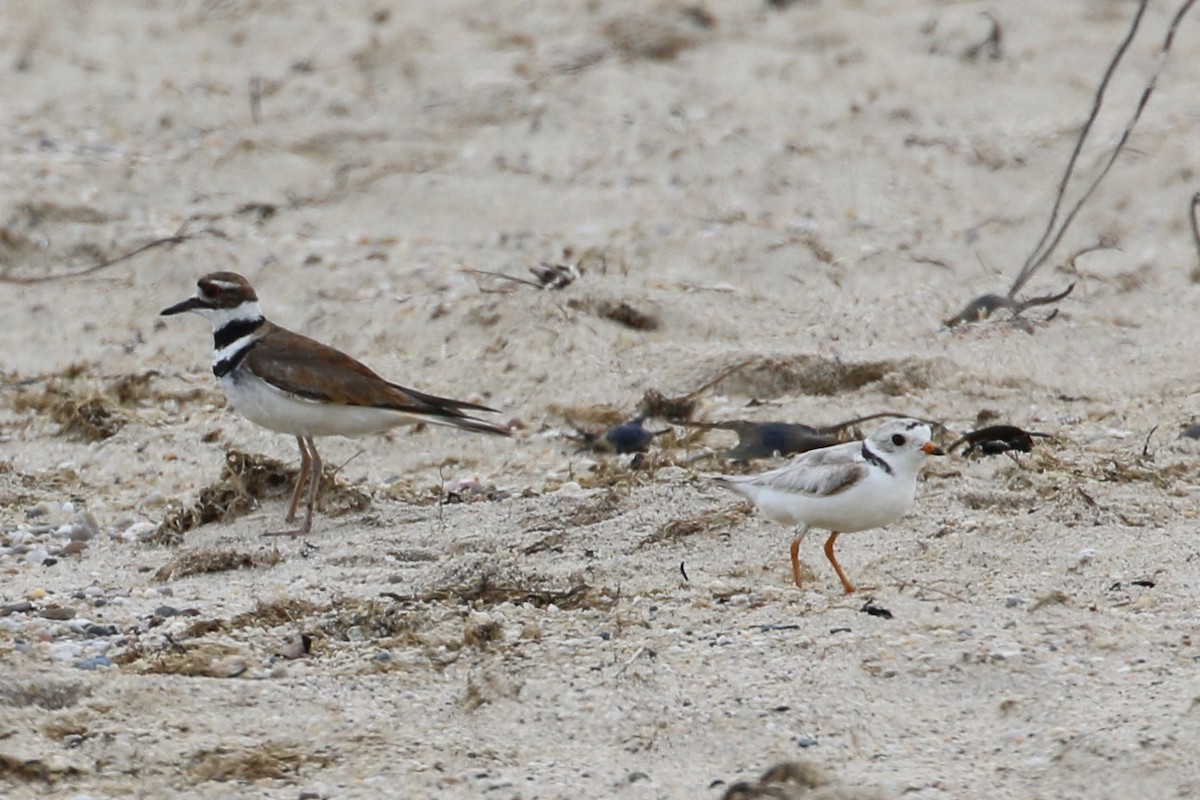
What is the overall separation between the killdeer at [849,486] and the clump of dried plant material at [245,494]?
1.85 meters

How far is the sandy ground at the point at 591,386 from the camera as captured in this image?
500 cm

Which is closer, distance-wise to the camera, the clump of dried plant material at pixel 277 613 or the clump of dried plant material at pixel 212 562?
the clump of dried plant material at pixel 277 613

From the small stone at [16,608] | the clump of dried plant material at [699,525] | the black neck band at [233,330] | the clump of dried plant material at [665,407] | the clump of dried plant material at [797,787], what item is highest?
the clump of dried plant material at [797,787]

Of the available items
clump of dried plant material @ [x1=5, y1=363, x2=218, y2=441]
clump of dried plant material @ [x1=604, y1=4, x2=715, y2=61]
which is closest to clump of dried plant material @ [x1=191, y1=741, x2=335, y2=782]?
clump of dried plant material @ [x1=5, y1=363, x2=218, y2=441]

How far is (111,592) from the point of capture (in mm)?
6273

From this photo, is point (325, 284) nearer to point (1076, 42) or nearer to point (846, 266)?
point (846, 266)

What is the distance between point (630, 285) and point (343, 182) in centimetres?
233

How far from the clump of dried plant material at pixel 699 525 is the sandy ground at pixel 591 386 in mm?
18

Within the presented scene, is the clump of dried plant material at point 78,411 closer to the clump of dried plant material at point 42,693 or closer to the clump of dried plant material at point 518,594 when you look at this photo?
the clump of dried plant material at point 518,594

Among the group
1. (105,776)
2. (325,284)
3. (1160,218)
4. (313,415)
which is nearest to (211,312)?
(313,415)

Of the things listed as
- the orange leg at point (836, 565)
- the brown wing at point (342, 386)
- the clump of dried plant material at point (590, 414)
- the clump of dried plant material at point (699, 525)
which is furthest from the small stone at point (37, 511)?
the orange leg at point (836, 565)

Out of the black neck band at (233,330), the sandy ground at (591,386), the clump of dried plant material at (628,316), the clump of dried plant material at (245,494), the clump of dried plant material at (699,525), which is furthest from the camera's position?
the clump of dried plant material at (628,316)

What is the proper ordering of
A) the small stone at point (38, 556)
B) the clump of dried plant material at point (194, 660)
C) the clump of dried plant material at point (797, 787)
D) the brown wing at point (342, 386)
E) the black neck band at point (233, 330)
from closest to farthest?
the clump of dried plant material at point (797, 787), the clump of dried plant material at point (194, 660), the small stone at point (38, 556), the brown wing at point (342, 386), the black neck band at point (233, 330)

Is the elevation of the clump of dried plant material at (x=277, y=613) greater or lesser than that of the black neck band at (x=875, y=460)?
lesser
